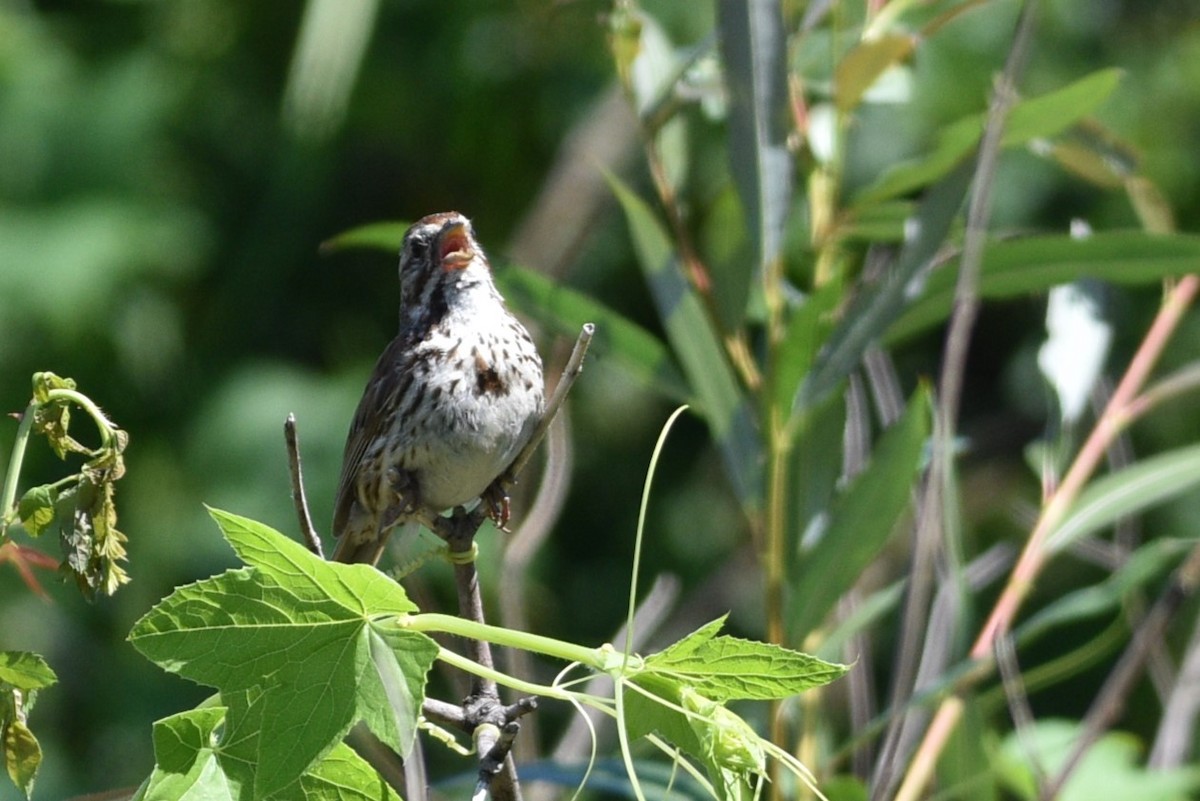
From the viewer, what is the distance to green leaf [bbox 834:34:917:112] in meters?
2.09

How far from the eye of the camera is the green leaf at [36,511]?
109 centimetres

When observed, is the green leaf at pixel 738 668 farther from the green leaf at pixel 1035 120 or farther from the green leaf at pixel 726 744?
the green leaf at pixel 1035 120

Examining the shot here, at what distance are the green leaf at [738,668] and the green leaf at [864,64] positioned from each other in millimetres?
1177

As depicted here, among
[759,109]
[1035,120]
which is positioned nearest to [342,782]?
[759,109]

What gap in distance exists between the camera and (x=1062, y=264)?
6.96ft

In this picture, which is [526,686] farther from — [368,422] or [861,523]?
[368,422]

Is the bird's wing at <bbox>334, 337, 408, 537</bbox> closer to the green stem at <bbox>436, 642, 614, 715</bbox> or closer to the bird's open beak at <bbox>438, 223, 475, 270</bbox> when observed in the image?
the bird's open beak at <bbox>438, 223, 475, 270</bbox>

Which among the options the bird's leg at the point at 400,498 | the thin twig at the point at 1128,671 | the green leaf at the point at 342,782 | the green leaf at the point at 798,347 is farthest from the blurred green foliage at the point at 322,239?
the green leaf at the point at 342,782

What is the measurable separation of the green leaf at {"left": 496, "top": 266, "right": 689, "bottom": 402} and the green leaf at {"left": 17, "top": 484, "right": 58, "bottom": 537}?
1079 millimetres

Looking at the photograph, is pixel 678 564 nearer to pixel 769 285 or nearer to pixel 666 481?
pixel 666 481

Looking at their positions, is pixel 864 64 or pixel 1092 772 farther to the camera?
pixel 1092 772

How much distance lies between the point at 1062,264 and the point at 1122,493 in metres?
0.29

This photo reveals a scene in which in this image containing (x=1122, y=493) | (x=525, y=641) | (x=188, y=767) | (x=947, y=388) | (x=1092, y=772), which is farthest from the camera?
(x=1092, y=772)

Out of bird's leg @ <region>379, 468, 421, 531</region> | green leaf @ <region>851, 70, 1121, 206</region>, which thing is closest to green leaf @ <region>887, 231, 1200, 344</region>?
green leaf @ <region>851, 70, 1121, 206</region>
